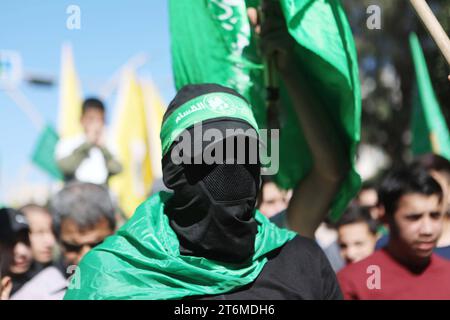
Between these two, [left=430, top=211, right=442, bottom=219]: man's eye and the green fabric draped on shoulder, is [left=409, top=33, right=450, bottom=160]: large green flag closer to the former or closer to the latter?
[left=430, top=211, right=442, bottom=219]: man's eye

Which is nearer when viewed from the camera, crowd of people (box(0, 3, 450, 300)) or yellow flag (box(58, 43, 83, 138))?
crowd of people (box(0, 3, 450, 300))

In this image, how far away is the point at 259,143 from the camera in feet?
7.92

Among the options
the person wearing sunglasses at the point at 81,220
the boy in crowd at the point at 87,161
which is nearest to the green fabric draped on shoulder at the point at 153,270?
the person wearing sunglasses at the point at 81,220

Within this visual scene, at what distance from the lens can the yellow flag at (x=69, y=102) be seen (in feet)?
27.2

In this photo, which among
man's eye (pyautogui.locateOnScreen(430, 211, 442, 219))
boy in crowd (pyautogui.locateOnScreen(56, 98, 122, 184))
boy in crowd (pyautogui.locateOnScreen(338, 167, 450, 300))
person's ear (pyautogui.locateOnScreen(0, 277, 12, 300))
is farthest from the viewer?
boy in crowd (pyautogui.locateOnScreen(56, 98, 122, 184))

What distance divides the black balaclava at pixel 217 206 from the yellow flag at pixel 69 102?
230 inches

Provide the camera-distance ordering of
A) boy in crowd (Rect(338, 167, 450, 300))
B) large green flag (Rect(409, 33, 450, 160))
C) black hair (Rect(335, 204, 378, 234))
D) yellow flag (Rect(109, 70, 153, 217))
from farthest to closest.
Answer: yellow flag (Rect(109, 70, 153, 217)) → large green flag (Rect(409, 33, 450, 160)) → black hair (Rect(335, 204, 378, 234)) → boy in crowd (Rect(338, 167, 450, 300))

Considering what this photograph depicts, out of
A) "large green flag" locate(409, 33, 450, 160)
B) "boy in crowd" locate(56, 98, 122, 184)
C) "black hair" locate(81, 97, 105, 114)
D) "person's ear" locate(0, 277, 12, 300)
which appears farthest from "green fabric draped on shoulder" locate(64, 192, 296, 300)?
"black hair" locate(81, 97, 105, 114)

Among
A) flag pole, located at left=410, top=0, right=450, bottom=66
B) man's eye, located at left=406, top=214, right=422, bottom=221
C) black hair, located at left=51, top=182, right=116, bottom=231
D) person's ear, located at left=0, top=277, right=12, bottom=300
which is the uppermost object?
flag pole, located at left=410, top=0, right=450, bottom=66

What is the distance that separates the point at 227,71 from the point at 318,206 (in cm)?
66

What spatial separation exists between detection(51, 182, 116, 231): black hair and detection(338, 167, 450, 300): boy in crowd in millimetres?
1277

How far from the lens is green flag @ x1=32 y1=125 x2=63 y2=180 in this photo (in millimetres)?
7188

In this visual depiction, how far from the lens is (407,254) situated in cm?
324

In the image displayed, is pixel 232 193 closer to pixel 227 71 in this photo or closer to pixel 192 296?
pixel 192 296
